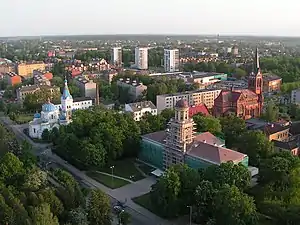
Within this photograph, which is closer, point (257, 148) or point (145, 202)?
point (145, 202)

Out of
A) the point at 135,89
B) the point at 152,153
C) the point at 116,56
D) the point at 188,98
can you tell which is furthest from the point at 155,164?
the point at 116,56

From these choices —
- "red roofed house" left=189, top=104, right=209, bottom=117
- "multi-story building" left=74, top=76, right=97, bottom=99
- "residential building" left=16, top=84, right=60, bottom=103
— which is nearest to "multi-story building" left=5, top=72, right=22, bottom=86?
"residential building" left=16, top=84, right=60, bottom=103

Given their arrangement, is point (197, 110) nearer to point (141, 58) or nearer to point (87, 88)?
point (87, 88)

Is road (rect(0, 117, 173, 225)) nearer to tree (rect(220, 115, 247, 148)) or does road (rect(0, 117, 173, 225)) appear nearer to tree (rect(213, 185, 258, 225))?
tree (rect(213, 185, 258, 225))

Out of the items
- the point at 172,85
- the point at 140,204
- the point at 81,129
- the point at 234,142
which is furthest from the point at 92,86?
the point at 140,204

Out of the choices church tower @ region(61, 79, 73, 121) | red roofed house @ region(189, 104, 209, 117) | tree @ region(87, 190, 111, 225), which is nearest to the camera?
tree @ region(87, 190, 111, 225)

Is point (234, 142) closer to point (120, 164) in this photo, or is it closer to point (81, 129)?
point (120, 164)
